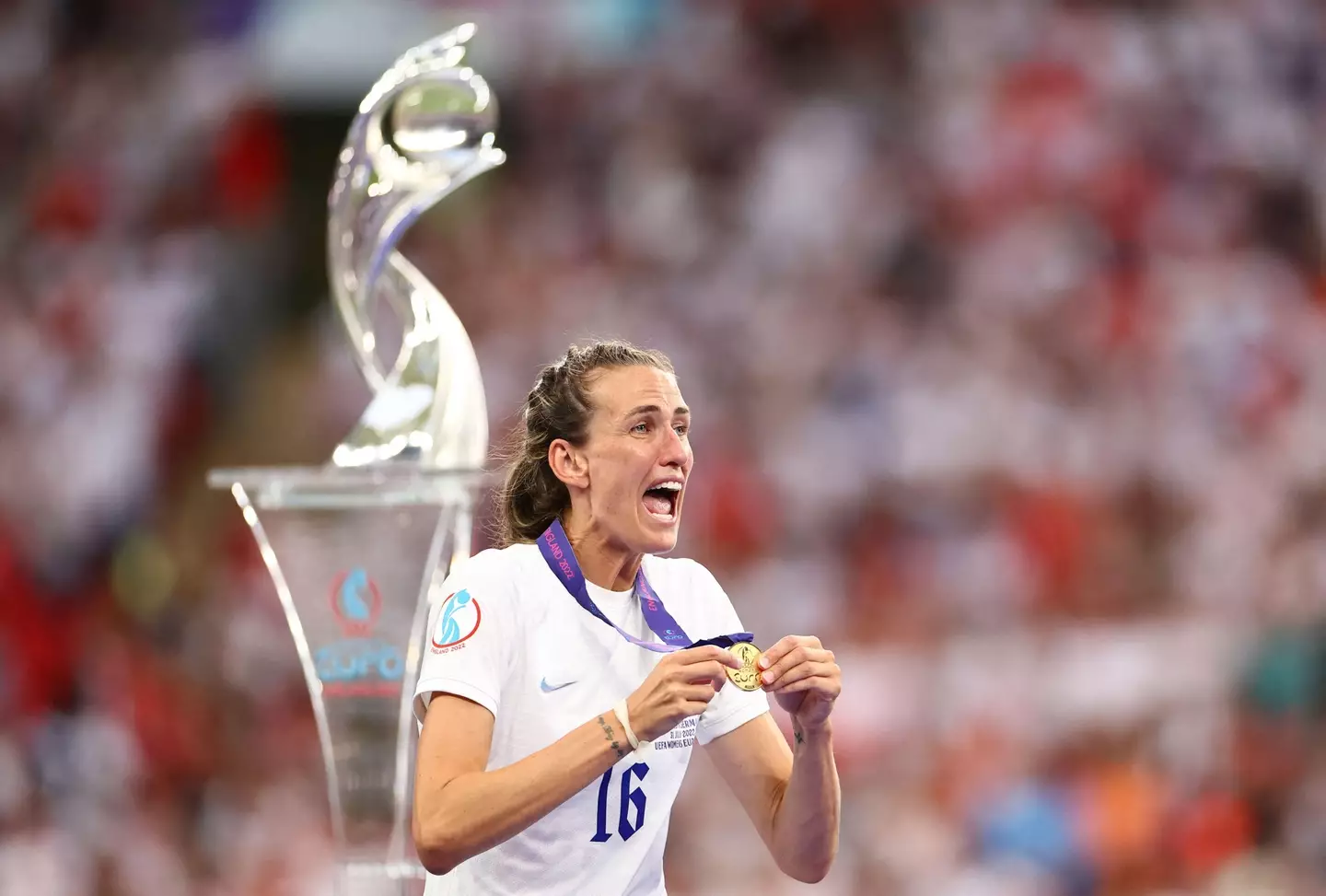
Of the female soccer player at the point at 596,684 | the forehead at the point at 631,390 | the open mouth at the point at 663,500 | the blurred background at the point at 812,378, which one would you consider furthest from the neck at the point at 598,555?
the blurred background at the point at 812,378

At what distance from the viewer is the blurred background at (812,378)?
6699 mm

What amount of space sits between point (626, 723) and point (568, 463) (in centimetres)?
57

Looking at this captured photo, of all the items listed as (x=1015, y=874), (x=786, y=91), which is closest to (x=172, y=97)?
(x=786, y=91)

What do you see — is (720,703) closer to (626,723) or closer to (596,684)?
(596,684)

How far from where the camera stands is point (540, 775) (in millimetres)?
2459

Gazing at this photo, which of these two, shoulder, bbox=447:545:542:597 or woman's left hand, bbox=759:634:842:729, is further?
shoulder, bbox=447:545:542:597

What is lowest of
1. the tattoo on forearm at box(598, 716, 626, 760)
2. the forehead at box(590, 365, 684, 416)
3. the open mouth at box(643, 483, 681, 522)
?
the tattoo on forearm at box(598, 716, 626, 760)

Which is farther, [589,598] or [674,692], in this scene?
[589,598]

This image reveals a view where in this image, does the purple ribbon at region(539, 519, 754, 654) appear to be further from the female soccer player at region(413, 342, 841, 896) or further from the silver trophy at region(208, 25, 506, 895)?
the silver trophy at region(208, 25, 506, 895)

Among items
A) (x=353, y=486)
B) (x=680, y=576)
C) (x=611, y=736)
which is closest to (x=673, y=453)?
(x=680, y=576)

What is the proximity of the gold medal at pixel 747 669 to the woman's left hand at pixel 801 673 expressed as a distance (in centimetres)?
1

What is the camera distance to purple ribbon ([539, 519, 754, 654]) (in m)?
2.78

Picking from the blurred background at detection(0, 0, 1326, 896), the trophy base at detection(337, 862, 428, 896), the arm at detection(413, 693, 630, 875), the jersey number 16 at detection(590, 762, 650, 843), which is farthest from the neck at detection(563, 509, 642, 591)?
the blurred background at detection(0, 0, 1326, 896)

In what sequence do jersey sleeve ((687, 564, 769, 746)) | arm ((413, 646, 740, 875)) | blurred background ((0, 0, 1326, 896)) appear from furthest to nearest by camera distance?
blurred background ((0, 0, 1326, 896))
jersey sleeve ((687, 564, 769, 746))
arm ((413, 646, 740, 875))
